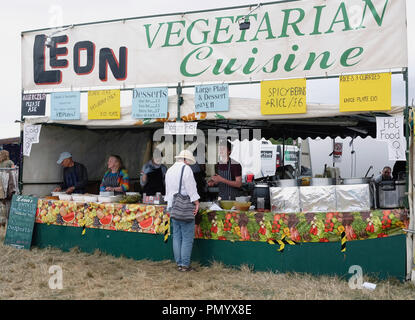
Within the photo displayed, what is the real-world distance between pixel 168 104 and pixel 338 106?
2.45 m

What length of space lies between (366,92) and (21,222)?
6.05 meters

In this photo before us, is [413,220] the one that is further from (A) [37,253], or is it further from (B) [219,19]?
(A) [37,253]

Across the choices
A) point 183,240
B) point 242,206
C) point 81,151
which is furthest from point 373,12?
point 81,151

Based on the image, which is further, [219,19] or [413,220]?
[219,19]

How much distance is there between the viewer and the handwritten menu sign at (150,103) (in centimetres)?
645

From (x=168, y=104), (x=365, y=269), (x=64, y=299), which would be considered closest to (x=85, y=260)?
(x=64, y=299)

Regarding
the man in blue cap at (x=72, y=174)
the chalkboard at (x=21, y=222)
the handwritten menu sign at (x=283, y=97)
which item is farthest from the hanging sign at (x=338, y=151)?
the chalkboard at (x=21, y=222)

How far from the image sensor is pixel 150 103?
6.52 meters

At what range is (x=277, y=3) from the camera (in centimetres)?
605

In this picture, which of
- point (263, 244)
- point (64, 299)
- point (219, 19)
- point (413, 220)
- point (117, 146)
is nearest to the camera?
point (64, 299)

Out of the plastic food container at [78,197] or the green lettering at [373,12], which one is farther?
the plastic food container at [78,197]

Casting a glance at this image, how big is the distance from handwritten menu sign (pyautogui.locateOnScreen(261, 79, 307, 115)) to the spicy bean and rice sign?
0.18 meters

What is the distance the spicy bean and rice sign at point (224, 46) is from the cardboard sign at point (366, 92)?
167 mm

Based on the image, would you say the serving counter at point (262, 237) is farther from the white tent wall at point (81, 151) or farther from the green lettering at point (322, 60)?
the green lettering at point (322, 60)
